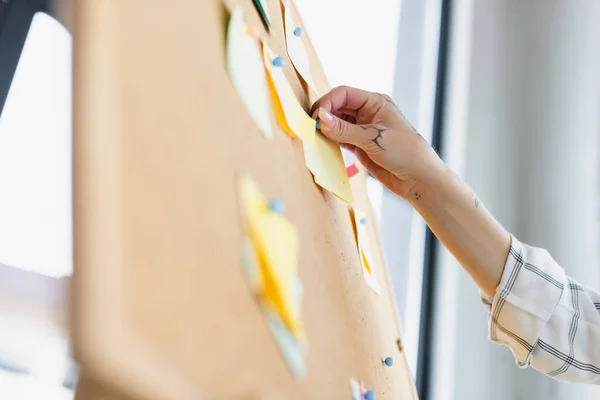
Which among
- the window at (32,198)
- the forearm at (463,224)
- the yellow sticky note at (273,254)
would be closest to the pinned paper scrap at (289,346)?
the yellow sticky note at (273,254)

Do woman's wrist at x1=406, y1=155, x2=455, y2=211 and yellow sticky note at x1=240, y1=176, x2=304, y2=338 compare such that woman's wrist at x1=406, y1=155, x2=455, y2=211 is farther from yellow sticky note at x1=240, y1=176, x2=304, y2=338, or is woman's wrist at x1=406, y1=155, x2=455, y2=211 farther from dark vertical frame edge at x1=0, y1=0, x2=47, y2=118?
dark vertical frame edge at x1=0, y1=0, x2=47, y2=118

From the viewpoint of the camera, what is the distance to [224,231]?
0.26m

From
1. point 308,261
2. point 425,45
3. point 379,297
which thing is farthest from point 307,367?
point 425,45

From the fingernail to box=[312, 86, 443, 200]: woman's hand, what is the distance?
2 centimetres

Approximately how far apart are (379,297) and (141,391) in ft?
1.51

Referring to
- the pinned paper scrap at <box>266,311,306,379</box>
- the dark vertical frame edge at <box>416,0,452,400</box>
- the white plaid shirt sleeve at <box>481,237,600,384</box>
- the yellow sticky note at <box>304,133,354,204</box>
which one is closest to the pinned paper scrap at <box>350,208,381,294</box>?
the yellow sticky note at <box>304,133,354,204</box>

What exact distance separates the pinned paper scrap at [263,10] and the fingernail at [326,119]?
9 centimetres

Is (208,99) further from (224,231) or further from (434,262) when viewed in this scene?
(434,262)

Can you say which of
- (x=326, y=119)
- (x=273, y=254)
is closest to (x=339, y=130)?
(x=326, y=119)

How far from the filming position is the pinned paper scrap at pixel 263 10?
43cm

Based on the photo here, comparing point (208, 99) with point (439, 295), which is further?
point (439, 295)

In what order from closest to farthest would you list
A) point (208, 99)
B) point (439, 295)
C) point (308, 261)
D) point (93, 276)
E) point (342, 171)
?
point (93, 276), point (208, 99), point (308, 261), point (342, 171), point (439, 295)

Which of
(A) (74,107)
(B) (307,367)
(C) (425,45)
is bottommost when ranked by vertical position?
(B) (307,367)

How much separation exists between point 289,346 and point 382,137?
0.30m
